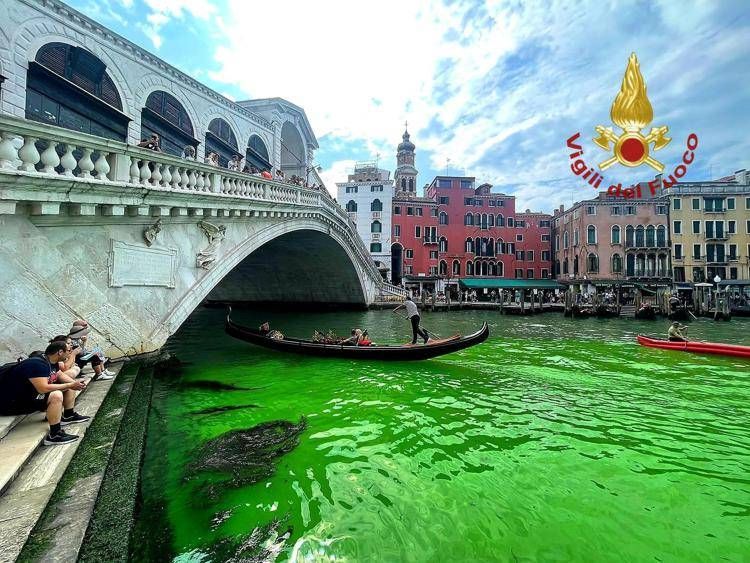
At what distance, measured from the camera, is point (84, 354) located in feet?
18.2

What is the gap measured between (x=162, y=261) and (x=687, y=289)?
3772cm

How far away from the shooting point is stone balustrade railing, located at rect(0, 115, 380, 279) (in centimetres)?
448

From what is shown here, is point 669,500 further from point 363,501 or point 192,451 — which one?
point 192,451

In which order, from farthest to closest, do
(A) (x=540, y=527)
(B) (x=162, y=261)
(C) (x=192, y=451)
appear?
(B) (x=162, y=261) < (C) (x=192, y=451) < (A) (x=540, y=527)

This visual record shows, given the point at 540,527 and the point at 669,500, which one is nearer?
the point at 540,527

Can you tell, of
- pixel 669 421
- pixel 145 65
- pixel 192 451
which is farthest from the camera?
pixel 145 65

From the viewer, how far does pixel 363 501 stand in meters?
3.22

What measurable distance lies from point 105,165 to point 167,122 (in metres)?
7.02

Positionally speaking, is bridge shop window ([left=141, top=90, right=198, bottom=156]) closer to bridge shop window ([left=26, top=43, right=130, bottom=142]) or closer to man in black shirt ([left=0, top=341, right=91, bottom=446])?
bridge shop window ([left=26, top=43, right=130, bottom=142])

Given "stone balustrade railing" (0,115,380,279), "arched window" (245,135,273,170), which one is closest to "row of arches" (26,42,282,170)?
"stone balustrade railing" (0,115,380,279)

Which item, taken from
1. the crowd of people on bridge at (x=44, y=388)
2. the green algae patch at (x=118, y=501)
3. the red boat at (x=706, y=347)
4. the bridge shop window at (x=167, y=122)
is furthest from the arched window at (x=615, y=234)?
the crowd of people on bridge at (x=44, y=388)

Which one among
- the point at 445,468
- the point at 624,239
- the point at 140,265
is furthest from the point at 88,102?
the point at 624,239

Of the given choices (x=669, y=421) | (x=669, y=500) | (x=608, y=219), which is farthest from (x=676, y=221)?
(x=669, y=500)

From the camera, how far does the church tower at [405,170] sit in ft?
129
